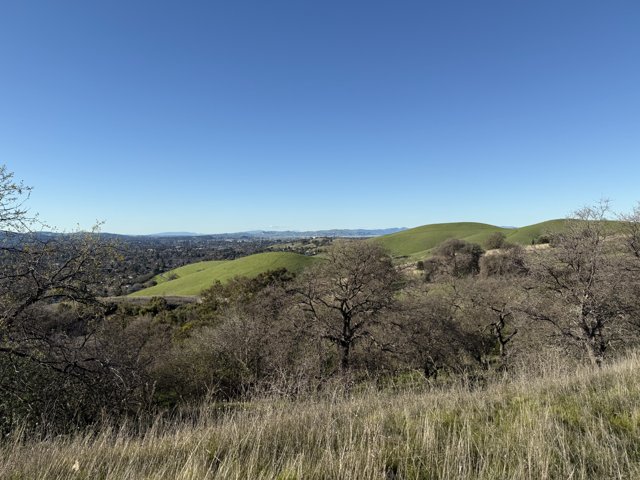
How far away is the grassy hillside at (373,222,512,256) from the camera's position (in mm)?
127000

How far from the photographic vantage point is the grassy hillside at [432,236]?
417 feet

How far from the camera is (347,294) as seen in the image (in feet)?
75.5

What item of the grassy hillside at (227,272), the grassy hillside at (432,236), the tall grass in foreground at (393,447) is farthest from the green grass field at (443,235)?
the tall grass in foreground at (393,447)

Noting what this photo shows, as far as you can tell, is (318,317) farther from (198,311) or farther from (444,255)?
(444,255)

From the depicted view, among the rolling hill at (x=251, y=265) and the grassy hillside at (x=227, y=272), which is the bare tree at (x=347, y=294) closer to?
the rolling hill at (x=251, y=265)

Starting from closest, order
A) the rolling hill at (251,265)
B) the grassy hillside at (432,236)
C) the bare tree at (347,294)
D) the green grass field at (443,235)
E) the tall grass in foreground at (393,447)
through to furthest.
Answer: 1. the tall grass in foreground at (393,447)
2. the bare tree at (347,294)
3. the rolling hill at (251,265)
4. the green grass field at (443,235)
5. the grassy hillside at (432,236)

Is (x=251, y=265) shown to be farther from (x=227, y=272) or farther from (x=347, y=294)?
(x=347, y=294)

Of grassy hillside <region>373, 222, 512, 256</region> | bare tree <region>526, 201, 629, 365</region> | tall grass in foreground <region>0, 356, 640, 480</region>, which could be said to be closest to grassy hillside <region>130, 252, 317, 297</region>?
grassy hillside <region>373, 222, 512, 256</region>

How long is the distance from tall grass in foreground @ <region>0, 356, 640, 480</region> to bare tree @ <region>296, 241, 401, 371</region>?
1654 cm

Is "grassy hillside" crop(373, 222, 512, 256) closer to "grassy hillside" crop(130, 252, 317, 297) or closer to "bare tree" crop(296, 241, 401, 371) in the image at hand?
"grassy hillside" crop(130, 252, 317, 297)

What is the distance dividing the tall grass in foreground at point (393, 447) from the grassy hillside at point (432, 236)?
114762 millimetres

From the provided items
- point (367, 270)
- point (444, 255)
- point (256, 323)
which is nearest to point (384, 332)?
point (367, 270)

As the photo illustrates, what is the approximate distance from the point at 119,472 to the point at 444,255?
77.0m

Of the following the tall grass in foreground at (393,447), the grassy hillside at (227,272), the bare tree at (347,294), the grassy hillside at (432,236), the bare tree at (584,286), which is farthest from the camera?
the grassy hillside at (432,236)
